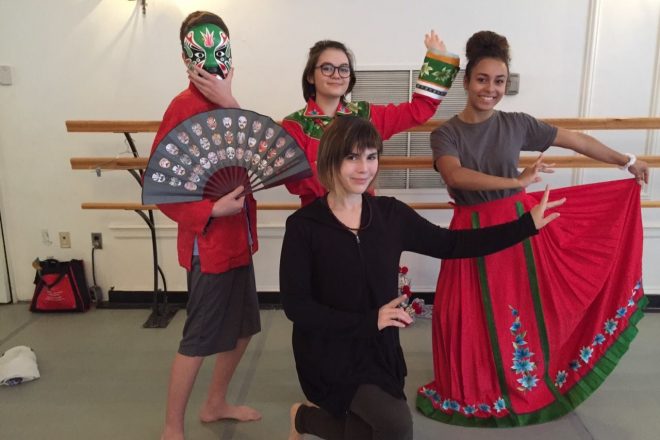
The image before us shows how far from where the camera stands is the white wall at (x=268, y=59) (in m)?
2.76

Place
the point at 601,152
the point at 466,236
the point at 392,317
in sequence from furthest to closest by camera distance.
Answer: the point at 601,152 → the point at 466,236 → the point at 392,317

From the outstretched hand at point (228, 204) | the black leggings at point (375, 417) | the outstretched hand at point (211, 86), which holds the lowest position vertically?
the black leggings at point (375, 417)

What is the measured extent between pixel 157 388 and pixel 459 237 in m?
1.58

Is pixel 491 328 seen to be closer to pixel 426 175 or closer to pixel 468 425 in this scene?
pixel 468 425

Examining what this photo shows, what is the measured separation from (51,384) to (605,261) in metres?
2.46

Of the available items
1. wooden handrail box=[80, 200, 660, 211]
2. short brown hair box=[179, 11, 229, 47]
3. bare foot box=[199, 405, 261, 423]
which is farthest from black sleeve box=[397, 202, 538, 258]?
wooden handrail box=[80, 200, 660, 211]

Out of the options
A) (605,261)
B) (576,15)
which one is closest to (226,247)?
(605,261)

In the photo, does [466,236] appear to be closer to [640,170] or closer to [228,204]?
[228,204]

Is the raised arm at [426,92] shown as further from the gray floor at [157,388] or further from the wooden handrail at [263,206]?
the gray floor at [157,388]

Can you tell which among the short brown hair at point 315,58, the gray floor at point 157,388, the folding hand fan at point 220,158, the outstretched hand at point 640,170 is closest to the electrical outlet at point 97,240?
the gray floor at point 157,388

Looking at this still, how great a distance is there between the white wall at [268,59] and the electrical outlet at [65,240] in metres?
0.29

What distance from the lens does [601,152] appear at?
6.31ft

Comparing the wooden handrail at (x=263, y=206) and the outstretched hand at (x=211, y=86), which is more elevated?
the outstretched hand at (x=211, y=86)

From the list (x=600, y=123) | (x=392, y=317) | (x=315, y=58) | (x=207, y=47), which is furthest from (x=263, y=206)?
(x=600, y=123)
